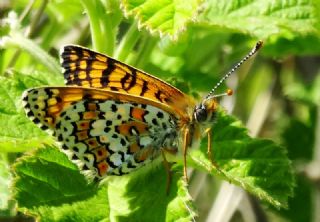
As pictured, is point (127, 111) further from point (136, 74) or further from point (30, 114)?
point (30, 114)

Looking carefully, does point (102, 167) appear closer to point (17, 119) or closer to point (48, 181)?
point (48, 181)

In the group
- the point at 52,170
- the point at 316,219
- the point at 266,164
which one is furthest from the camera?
the point at 316,219

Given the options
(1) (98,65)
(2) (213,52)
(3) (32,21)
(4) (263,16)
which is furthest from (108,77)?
(2) (213,52)

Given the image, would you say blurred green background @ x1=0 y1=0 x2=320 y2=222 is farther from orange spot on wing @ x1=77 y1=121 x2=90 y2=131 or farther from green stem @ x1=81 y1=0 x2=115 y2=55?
orange spot on wing @ x1=77 y1=121 x2=90 y2=131

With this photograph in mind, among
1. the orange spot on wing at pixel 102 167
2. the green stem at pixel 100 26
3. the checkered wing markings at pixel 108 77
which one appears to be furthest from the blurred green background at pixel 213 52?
the orange spot on wing at pixel 102 167

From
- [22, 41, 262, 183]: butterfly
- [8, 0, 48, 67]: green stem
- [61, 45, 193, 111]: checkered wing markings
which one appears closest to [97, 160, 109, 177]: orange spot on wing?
[22, 41, 262, 183]: butterfly

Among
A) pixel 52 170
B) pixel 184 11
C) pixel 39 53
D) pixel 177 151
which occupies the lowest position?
pixel 52 170

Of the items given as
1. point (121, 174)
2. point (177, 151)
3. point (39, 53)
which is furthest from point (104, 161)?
point (39, 53)
